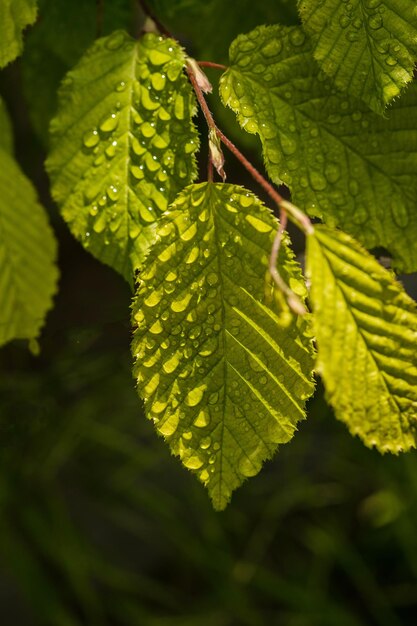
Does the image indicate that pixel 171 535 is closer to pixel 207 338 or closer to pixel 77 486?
pixel 77 486

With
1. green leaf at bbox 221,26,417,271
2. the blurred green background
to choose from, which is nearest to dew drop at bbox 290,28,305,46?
green leaf at bbox 221,26,417,271

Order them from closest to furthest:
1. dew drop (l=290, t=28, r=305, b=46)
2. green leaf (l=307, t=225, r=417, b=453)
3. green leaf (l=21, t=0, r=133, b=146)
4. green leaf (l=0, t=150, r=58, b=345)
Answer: green leaf (l=307, t=225, r=417, b=453), dew drop (l=290, t=28, r=305, b=46), green leaf (l=0, t=150, r=58, b=345), green leaf (l=21, t=0, r=133, b=146)

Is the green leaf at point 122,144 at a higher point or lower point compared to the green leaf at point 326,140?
lower

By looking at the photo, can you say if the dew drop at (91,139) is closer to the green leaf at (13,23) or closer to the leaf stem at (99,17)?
the green leaf at (13,23)

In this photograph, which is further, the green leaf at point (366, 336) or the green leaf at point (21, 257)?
the green leaf at point (21, 257)

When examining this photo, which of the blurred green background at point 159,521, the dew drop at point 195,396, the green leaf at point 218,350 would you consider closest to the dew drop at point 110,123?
the green leaf at point 218,350

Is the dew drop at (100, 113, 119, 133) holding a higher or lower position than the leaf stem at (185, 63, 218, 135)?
lower

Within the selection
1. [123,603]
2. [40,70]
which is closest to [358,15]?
[40,70]

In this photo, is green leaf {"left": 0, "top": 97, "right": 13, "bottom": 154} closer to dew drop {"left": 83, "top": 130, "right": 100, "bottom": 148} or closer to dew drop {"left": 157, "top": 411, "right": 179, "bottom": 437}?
dew drop {"left": 83, "top": 130, "right": 100, "bottom": 148}

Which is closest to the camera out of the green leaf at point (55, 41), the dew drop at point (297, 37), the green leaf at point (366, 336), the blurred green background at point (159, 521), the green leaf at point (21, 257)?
the green leaf at point (366, 336)
